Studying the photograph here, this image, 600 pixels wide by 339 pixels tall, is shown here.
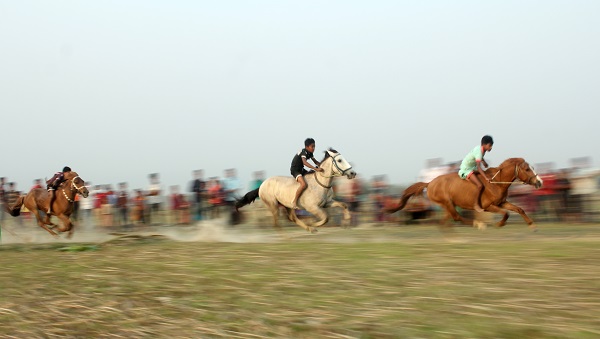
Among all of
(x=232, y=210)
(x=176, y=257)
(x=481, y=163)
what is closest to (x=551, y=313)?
(x=176, y=257)

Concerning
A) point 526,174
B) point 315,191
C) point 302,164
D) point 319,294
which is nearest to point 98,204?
point 302,164

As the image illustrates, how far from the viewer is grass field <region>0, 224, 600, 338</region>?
5.62m

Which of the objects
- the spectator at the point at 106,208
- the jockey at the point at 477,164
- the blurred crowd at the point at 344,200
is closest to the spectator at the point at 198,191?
the blurred crowd at the point at 344,200

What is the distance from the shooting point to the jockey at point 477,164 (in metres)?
14.3

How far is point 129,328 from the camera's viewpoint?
20.0 feet

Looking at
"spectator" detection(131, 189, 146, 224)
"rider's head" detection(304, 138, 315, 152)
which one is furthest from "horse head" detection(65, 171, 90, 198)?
"spectator" detection(131, 189, 146, 224)

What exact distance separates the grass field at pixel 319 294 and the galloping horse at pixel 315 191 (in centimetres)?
553

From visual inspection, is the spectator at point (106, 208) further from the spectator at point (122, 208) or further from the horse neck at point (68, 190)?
the horse neck at point (68, 190)

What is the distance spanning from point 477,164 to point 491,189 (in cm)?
58

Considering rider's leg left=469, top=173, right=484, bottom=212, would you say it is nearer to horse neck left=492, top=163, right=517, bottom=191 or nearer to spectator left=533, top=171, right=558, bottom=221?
horse neck left=492, top=163, right=517, bottom=191

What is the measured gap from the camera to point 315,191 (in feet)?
55.8

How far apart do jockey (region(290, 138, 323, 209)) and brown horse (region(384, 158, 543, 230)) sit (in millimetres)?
3091

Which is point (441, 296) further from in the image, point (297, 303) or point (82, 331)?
point (82, 331)

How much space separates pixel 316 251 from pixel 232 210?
13.8m
